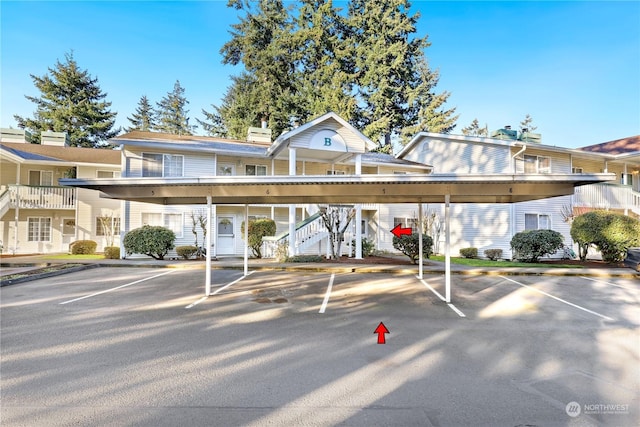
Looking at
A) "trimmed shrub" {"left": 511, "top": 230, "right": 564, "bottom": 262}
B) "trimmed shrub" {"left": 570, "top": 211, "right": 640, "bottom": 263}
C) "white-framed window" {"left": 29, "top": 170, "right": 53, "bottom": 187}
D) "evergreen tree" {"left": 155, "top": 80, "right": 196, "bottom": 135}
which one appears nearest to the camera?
"trimmed shrub" {"left": 570, "top": 211, "right": 640, "bottom": 263}

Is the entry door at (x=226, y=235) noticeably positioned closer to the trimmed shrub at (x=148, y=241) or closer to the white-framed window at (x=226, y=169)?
the white-framed window at (x=226, y=169)

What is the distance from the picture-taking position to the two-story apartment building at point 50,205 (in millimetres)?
19625

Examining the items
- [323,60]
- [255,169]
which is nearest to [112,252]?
[255,169]

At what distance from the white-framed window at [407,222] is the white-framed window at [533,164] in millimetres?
6574

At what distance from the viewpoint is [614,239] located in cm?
1481

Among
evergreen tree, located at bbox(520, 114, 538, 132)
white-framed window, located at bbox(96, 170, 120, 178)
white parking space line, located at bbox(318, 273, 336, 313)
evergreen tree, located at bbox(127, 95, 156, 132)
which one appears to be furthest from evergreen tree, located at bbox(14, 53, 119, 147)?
evergreen tree, located at bbox(520, 114, 538, 132)

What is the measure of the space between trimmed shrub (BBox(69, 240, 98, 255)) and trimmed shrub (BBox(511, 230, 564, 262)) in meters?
22.4

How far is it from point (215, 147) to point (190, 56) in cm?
1881

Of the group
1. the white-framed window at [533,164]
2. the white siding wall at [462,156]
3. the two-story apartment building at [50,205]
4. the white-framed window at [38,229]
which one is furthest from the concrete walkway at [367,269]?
the white siding wall at [462,156]

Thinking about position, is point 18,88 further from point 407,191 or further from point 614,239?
point 614,239

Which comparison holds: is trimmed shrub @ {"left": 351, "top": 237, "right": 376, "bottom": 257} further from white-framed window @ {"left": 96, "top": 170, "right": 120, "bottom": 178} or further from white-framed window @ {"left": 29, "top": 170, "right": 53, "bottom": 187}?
white-framed window @ {"left": 29, "top": 170, "right": 53, "bottom": 187}

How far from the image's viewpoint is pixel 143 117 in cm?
4994

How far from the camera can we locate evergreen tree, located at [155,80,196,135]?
50625 mm

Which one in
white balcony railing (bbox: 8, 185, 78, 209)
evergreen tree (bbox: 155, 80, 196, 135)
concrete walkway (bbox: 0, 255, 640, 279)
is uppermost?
evergreen tree (bbox: 155, 80, 196, 135)
